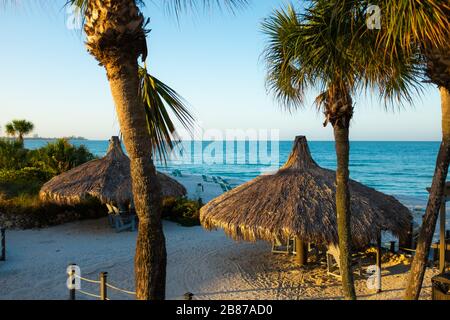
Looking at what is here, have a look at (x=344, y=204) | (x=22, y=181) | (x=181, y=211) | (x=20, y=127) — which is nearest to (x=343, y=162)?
(x=344, y=204)

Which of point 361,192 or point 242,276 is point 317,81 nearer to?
point 361,192

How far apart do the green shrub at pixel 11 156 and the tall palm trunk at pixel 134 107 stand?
54.6 feet

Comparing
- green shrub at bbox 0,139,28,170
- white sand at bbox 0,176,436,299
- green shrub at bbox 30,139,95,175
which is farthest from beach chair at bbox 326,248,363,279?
green shrub at bbox 0,139,28,170

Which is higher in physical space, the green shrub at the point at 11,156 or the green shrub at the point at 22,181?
the green shrub at the point at 11,156

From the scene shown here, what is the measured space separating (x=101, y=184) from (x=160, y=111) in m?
7.97

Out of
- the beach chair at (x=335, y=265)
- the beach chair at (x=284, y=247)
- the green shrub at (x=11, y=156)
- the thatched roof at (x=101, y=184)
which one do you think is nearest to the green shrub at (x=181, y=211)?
the thatched roof at (x=101, y=184)

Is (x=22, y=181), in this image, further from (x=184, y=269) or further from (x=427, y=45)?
(x=427, y=45)

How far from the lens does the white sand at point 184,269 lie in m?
7.25

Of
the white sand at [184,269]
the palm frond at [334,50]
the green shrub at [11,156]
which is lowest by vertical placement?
the white sand at [184,269]

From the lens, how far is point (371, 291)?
7227mm

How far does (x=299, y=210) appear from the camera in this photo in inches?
298

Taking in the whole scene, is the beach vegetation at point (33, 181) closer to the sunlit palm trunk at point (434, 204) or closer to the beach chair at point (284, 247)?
the beach chair at point (284, 247)

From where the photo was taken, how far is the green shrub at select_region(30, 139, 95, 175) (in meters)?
16.3
